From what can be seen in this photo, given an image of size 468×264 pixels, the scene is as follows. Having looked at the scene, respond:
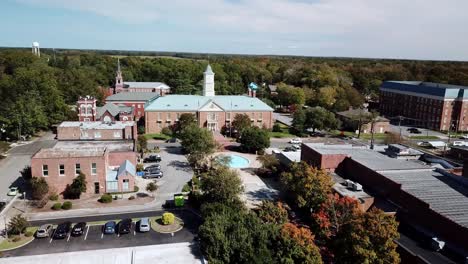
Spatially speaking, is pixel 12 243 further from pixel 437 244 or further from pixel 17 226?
pixel 437 244

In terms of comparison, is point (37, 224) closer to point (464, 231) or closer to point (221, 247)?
point (221, 247)

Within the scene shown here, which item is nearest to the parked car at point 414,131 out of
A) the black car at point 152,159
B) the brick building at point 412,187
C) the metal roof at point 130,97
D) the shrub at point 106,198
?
the brick building at point 412,187

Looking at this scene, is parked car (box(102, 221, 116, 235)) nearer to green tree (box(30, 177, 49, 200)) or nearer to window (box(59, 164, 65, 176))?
green tree (box(30, 177, 49, 200))

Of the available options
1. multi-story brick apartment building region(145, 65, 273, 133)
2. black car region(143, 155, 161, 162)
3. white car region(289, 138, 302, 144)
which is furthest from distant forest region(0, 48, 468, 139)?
black car region(143, 155, 161, 162)

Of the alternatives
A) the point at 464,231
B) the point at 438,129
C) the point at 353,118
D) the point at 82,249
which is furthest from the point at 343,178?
the point at 438,129

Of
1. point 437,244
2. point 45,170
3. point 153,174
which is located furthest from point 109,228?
point 437,244

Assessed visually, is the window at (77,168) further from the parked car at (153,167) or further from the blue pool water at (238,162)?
the blue pool water at (238,162)

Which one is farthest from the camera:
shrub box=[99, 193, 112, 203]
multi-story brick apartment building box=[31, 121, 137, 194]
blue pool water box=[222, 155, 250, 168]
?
blue pool water box=[222, 155, 250, 168]
